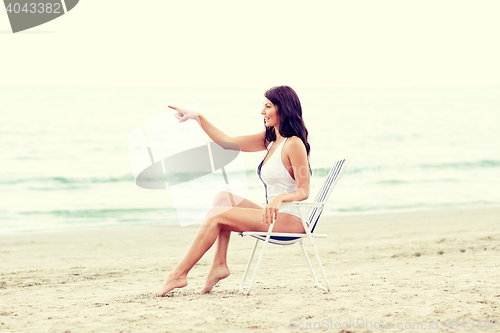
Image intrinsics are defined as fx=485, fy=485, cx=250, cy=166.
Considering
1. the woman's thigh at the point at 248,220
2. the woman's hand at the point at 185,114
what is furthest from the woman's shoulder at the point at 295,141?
the woman's hand at the point at 185,114

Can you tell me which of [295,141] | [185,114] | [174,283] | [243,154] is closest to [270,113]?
[295,141]

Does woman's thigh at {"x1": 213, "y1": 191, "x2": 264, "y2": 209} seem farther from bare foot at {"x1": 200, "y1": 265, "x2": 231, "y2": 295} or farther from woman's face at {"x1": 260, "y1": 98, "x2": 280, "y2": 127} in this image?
woman's face at {"x1": 260, "y1": 98, "x2": 280, "y2": 127}

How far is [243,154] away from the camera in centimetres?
1862

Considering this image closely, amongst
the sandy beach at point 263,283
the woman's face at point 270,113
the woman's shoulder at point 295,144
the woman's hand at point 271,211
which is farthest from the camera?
the woman's face at point 270,113

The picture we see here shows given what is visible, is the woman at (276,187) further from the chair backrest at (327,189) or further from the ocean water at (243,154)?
the ocean water at (243,154)

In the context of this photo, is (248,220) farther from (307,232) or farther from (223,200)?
(307,232)

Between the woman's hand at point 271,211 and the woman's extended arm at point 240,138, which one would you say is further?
the woman's extended arm at point 240,138

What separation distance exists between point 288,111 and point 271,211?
78cm

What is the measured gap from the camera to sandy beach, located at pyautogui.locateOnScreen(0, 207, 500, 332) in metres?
2.96

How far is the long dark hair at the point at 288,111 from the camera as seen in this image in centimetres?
361

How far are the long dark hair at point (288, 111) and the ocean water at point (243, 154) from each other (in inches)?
238

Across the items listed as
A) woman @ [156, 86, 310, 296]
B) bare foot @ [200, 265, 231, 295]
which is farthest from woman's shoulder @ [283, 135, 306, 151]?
bare foot @ [200, 265, 231, 295]

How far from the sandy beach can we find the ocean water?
291cm

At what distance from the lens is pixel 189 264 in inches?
142
